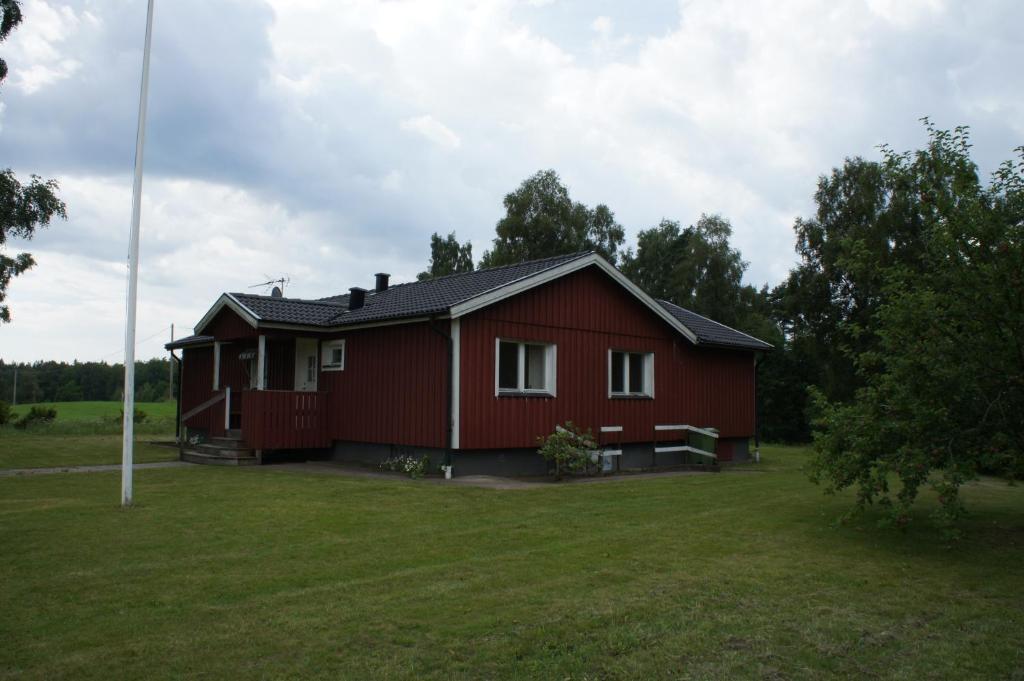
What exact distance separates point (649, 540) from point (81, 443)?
20412mm

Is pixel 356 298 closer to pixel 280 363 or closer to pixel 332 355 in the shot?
pixel 332 355

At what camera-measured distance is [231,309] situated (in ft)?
58.9

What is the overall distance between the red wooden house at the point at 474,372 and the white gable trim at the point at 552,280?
33mm

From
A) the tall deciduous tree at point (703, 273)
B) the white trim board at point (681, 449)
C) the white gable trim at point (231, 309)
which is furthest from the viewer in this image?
the tall deciduous tree at point (703, 273)

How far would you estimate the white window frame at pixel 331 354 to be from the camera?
17.4 meters

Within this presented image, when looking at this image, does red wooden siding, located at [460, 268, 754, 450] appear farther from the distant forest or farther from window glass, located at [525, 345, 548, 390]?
the distant forest

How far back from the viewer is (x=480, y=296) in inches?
578

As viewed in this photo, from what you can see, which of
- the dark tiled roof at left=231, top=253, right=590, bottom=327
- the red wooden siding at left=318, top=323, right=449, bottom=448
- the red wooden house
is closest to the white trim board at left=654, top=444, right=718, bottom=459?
the red wooden house

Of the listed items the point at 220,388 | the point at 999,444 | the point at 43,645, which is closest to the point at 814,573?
the point at 999,444

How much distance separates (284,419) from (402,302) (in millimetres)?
3671

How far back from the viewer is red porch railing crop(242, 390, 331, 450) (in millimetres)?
16469

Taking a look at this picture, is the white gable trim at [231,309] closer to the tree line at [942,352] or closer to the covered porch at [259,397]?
the covered porch at [259,397]

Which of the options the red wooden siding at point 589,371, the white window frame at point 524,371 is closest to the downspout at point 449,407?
the red wooden siding at point 589,371

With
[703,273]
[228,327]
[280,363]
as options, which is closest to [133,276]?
[228,327]
